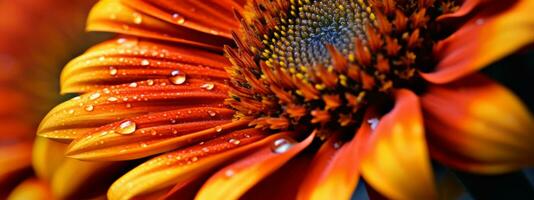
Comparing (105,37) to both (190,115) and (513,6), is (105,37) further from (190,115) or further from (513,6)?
(513,6)

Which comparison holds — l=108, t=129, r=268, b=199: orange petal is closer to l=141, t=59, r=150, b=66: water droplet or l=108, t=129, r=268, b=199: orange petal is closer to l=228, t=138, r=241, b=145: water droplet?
l=228, t=138, r=241, b=145: water droplet

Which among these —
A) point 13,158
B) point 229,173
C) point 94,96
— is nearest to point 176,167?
point 229,173

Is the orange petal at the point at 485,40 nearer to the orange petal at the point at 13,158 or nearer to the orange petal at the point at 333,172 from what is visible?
the orange petal at the point at 333,172

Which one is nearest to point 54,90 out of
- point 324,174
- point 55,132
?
point 55,132

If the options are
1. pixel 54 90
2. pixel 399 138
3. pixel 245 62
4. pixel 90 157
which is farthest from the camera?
pixel 54 90

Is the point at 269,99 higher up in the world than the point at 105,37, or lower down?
lower down

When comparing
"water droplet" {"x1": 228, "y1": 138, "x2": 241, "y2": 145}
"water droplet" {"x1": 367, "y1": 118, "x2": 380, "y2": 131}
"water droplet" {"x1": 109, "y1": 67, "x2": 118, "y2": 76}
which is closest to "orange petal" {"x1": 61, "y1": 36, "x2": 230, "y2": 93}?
"water droplet" {"x1": 109, "y1": 67, "x2": 118, "y2": 76}
